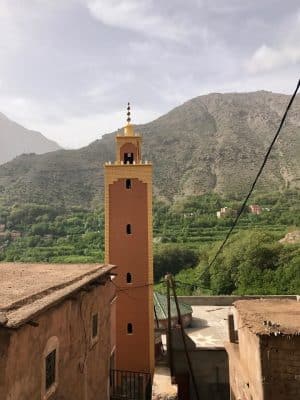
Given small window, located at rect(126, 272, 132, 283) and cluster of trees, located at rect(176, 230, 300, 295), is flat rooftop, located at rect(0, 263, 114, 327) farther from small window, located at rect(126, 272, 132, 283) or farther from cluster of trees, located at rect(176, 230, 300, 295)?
cluster of trees, located at rect(176, 230, 300, 295)

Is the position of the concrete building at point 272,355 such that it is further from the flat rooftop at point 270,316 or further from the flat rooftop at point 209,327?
the flat rooftop at point 209,327

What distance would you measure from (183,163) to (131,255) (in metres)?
79.3

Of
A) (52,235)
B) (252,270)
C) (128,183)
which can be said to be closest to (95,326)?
(128,183)

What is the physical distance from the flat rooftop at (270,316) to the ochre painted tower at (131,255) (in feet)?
28.0

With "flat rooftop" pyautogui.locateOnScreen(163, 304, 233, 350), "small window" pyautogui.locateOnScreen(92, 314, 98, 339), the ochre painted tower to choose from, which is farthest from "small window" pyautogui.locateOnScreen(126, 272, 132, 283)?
"small window" pyautogui.locateOnScreen(92, 314, 98, 339)

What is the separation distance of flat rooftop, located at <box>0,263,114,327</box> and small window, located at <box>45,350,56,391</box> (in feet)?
3.83

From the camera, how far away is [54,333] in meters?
7.38

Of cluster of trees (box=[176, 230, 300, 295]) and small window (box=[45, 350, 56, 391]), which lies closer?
small window (box=[45, 350, 56, 391])

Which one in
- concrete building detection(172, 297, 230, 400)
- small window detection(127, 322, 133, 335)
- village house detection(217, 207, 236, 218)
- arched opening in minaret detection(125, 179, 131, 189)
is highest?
arched opening in minaret detection(125, 179, 131, 189)

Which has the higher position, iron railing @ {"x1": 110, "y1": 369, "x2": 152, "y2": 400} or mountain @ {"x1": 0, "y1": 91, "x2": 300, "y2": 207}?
mountain @ {"x1": 0, "y1": 91, "x2": 300, "y2": 207}

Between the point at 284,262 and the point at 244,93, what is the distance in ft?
430

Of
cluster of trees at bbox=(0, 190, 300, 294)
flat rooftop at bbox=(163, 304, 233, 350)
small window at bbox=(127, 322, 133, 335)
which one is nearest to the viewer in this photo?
small window at bbox=(127, 322, 133, 335)

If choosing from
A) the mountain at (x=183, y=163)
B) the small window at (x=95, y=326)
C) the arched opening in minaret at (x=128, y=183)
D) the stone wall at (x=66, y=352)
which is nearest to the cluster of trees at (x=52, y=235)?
the mountain at (x=183, y=163)

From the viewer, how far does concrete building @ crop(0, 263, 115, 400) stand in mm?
5723
